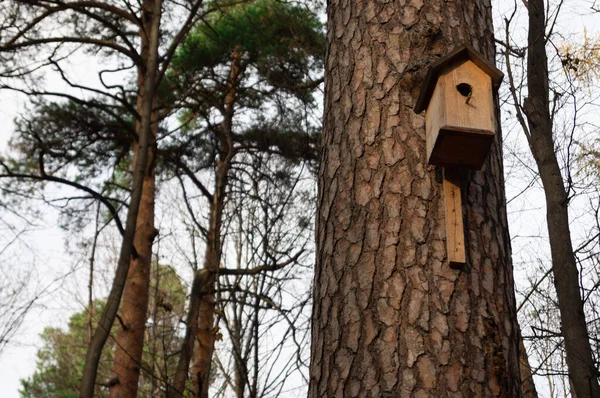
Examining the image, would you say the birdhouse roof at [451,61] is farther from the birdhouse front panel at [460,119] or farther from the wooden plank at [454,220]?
the wooden plank at [454,220]

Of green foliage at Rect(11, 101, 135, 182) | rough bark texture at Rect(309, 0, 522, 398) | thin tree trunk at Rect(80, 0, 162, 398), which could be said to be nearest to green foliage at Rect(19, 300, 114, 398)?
green foliage at Rect(11, 101, 135, 182)

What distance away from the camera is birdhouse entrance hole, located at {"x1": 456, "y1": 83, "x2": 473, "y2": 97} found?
1.83 meters

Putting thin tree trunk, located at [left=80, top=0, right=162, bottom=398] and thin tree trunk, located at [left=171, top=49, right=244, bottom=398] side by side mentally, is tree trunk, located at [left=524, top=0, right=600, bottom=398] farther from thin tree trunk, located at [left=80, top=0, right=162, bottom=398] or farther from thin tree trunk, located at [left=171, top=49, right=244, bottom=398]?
thin tree trunk, located at [left=80, top=0, right=162, bottom=398]

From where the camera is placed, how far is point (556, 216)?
4184 millimetres

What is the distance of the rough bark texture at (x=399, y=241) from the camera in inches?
64.2

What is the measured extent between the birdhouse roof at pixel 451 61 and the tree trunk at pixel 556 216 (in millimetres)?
2384

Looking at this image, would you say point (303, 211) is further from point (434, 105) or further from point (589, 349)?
point (434, 105)

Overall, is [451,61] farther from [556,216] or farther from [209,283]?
[209,283]

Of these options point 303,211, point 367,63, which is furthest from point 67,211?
point 367,63

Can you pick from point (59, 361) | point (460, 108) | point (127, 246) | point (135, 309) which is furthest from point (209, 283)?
point (59, 361)

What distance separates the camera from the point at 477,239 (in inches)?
70.0

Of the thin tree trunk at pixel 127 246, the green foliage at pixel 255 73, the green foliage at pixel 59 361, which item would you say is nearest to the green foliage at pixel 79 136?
the green foliage at pixel 255 73

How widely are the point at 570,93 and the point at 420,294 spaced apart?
11.7ft

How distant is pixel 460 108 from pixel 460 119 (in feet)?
0.13
